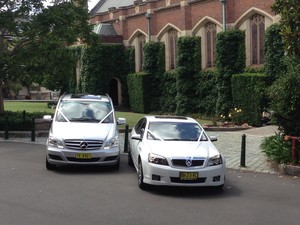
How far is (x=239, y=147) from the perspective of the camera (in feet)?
52.3

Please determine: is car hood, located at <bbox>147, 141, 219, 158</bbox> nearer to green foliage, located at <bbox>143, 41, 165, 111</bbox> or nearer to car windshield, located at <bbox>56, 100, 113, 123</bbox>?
car windshield, located at <bbox>56, 100, 113, 123</bbox>

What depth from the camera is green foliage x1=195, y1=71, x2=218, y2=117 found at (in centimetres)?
2906

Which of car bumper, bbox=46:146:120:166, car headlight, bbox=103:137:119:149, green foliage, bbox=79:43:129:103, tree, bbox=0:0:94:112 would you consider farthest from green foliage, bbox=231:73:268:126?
green foliage, bbox=79:43:129:103

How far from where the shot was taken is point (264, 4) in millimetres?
26188

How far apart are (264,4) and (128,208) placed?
69.3ft

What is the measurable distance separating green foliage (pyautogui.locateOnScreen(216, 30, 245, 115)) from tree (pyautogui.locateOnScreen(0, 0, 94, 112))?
897 centimetres

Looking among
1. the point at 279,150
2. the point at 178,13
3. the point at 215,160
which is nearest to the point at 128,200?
the point at 215,160

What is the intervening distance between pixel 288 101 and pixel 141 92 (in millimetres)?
24449

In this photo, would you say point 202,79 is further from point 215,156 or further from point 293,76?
point 215,156

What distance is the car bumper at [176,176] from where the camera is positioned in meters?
8.79

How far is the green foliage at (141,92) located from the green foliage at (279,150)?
892 inches

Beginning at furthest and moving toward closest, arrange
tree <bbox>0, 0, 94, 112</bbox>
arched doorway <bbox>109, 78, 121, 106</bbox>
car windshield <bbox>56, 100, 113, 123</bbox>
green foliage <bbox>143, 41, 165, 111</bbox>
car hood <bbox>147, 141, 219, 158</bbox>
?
1. arched doorway <bbox>109, 78, 121, 106</bbox>
2. green foliage <bbox>143, 41, 165, 111</bbox>
3. tree <bbox>0, 0, 94, 112</bbox>
4. car windshield <bbox>56, 100, 113, 123</bbox>
5. car hood <bbox>147, 141, 219, 158</bbox>

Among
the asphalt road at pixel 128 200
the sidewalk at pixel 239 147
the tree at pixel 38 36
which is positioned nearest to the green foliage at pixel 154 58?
the tree at pixel 38 36

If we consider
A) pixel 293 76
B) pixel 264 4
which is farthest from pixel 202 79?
pixel 293 76
